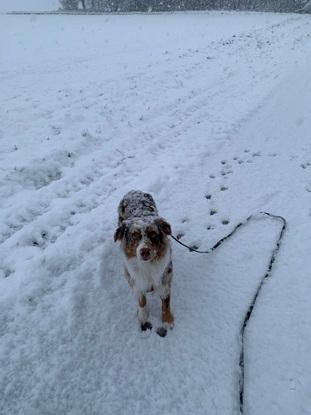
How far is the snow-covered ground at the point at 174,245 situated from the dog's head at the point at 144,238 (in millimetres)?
1104

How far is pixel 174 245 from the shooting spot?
625 cm

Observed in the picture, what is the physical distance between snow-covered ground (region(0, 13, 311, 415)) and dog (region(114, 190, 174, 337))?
0.94 feet

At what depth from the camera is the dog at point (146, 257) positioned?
436cm

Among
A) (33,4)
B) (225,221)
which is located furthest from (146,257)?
(33,4)

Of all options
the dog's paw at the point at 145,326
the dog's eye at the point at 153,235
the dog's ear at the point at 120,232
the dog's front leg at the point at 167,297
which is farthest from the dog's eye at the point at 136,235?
the dog's paw at the point at 145,326

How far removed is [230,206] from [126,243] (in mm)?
3141

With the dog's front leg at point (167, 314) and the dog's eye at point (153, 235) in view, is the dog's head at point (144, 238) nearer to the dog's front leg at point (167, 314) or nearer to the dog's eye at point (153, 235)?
the dog's eye at point (153, 235)

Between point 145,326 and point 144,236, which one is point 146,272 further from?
point 145,326

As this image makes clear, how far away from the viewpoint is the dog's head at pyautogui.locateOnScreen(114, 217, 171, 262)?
424 cm

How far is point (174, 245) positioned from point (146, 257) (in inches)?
82.0

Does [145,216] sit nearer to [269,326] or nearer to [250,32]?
[269,326]

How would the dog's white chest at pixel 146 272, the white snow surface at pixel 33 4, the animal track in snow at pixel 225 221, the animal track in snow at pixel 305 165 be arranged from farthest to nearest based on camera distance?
the white snow surface at pixel 33 4 < the animal track in snow at pixel 305 165 < the animal track in snow at pixel 225 221 < the dog's white chest at pixel 146 272

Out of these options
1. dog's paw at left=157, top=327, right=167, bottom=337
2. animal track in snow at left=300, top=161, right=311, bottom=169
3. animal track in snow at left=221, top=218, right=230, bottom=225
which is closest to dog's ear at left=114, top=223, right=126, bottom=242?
dog's paw at left=157, top=327, right=167, bottom=337

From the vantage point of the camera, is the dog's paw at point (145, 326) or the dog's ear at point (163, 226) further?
the dog's paw at point (145, 326)
